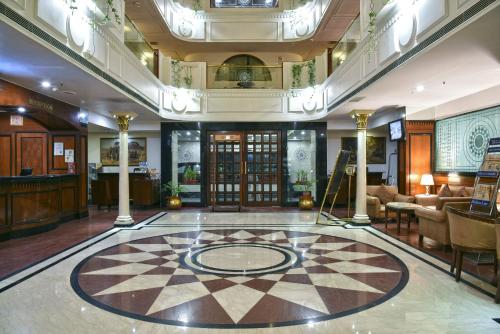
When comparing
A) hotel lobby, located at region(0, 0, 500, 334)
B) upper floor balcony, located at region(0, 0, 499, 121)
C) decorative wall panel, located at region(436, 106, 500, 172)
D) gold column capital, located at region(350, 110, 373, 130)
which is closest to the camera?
hotel lobby, located at region(0, 0, 500, 334)

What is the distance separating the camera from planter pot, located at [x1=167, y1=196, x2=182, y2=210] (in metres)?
11.4

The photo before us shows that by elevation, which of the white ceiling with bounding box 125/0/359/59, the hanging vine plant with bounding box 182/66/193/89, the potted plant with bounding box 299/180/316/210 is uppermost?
the white ceiling with bounding box 125/0/359/59

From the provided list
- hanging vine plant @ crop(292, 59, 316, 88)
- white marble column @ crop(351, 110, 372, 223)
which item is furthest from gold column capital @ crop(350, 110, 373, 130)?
hanging vine plant @ crop(292, 59, 316, 88)

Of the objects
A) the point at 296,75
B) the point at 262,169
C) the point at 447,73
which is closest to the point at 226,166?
the point at 262,169

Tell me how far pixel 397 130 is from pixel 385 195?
71.5 inches

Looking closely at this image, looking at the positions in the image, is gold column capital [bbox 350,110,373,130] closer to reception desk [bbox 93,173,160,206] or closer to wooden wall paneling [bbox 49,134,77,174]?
reception desk [bbox 93,173,160,206]

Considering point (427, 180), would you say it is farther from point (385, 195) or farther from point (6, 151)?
point (6, 151)

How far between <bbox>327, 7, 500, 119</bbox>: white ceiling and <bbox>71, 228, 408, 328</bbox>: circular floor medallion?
113 inches

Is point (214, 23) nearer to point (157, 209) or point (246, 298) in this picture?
point (157, 209)

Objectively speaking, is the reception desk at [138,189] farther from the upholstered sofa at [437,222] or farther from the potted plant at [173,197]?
the upholstered sofa at [437,222]

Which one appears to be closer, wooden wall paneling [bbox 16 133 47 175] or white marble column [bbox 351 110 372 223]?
white marble column [bbox 351 110 372 223]

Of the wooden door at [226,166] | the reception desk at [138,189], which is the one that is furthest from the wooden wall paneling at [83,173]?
the wooden door at [226,166]

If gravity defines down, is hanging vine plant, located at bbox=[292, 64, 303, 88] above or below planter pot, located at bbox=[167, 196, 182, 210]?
above

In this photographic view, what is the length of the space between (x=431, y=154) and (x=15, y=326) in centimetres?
931
